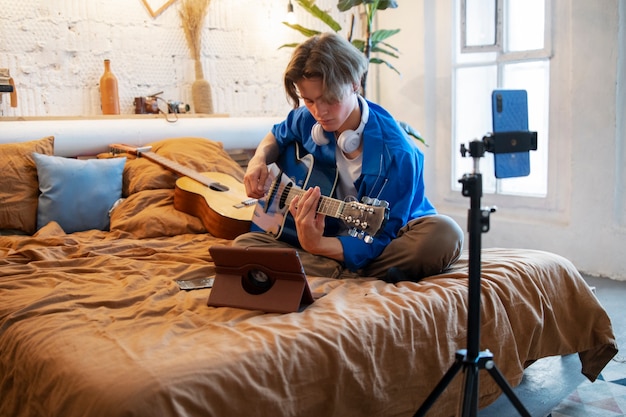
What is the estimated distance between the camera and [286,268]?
1.68 m

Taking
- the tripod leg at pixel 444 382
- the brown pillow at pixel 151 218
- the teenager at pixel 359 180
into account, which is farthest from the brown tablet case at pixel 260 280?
the brown pillow at pixel 151 218

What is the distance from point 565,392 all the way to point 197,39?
2.91 metres

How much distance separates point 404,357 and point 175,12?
3001 millimetres

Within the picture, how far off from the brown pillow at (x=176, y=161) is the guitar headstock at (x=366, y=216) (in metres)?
1.45

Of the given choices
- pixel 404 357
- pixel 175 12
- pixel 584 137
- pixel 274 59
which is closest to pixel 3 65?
pixel 175 12

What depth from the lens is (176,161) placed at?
3.11 m

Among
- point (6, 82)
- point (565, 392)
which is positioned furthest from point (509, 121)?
point (6, 82)

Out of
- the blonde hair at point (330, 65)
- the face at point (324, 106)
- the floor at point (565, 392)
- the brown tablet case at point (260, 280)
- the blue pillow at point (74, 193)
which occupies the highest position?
the blonde hair at point (330, 65)

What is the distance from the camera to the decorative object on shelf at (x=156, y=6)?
382 cm

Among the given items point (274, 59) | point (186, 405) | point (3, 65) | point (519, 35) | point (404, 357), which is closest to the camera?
point (186, 405)

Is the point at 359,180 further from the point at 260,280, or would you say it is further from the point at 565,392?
the point at 565,392

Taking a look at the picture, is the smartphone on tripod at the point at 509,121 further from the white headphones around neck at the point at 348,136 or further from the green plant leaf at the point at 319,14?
the green plant leaf at the point at 319,14

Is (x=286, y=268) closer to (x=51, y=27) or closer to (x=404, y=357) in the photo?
(x=404, y=357)

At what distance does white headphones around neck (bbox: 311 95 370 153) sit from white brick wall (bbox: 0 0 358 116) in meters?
1.99
